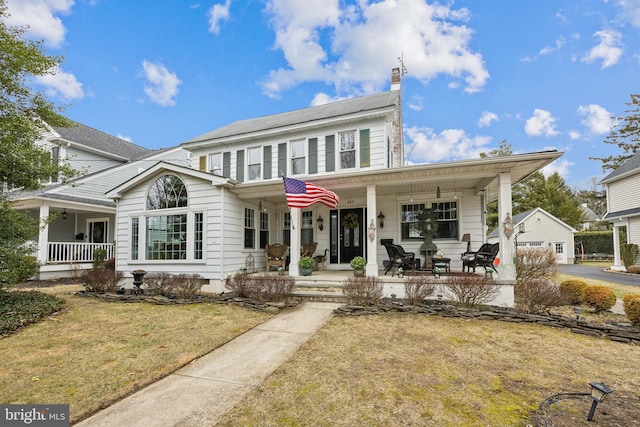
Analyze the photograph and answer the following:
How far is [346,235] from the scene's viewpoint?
35.6 ft

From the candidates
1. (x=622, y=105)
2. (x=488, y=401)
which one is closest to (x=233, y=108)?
(x=488, y=401)

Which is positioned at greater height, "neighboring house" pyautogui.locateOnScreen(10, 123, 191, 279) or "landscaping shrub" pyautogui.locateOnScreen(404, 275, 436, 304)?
"neighboring house" pyautogui.locateOnScreen(10, 123, 191, 279)

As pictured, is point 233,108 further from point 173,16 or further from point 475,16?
point 475,16

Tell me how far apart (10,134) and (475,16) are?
1462 cm

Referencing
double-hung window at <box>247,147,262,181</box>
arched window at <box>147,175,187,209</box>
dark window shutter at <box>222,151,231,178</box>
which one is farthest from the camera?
dark window shutter at <box>222,151,231,178</box>

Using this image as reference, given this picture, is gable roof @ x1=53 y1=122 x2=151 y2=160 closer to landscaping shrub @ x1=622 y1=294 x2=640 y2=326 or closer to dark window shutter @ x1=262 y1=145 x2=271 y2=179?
dark window shutter @ x1=262 y1=145 x2=271 y2=179

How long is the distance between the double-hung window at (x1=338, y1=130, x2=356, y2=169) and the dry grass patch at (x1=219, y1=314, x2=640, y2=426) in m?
6.40

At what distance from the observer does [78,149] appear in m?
13.8

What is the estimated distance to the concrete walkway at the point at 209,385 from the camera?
2643mm

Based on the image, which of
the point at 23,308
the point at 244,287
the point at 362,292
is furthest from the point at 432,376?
the point at 23,308

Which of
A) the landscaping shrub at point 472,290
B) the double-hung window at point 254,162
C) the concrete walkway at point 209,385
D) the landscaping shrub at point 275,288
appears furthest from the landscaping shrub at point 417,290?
the double-hung window at point 254,162

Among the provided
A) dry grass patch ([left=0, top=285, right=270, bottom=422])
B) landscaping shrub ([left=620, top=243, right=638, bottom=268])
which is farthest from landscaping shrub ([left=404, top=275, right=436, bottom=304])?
landscaping shrub ([left=620, top=243, right=638, bottom=268])

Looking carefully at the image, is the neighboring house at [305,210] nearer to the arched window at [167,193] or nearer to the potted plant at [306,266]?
the arched window at [167,193]

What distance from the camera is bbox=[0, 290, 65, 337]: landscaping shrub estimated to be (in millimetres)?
5438
